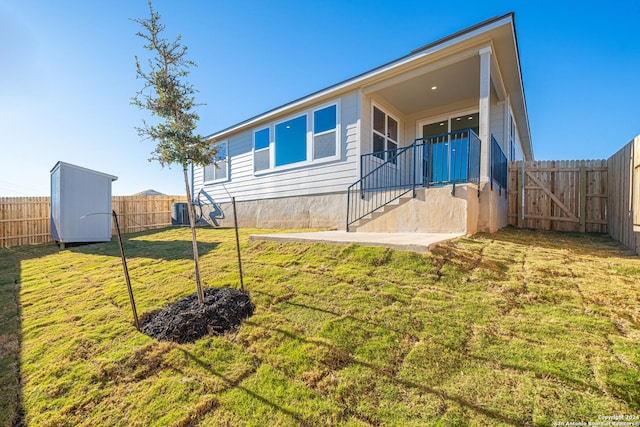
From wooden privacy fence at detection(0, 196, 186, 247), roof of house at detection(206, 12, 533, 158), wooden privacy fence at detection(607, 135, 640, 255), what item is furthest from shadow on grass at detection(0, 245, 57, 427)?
roof of house at detection(206, 12, 533, 158)

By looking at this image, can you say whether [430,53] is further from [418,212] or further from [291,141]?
[291,141]

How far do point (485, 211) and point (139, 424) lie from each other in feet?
19.5

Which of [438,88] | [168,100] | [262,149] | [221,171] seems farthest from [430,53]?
[221,171]

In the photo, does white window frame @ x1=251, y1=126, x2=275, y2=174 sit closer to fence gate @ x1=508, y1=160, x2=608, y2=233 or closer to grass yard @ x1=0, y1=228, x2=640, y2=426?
grass yard @ x1=0, y1=228, x2=640, y2=426

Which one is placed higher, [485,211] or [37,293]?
[485,211]

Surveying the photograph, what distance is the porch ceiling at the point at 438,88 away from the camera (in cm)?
613

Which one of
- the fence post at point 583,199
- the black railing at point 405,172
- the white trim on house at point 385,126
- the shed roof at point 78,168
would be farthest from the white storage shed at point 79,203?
the fence post at point 583,199

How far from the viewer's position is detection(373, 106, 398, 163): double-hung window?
7.68 m

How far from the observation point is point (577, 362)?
1625mm

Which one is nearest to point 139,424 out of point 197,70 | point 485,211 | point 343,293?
point 343,293

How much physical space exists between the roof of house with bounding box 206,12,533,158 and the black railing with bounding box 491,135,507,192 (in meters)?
1.92

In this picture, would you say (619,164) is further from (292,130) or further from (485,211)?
(292,130)

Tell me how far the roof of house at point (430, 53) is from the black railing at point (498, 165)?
75.7 inches

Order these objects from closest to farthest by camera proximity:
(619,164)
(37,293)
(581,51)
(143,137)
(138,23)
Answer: (138,23)
(143,137)
(37,293)
(619,164)
(581,51)
